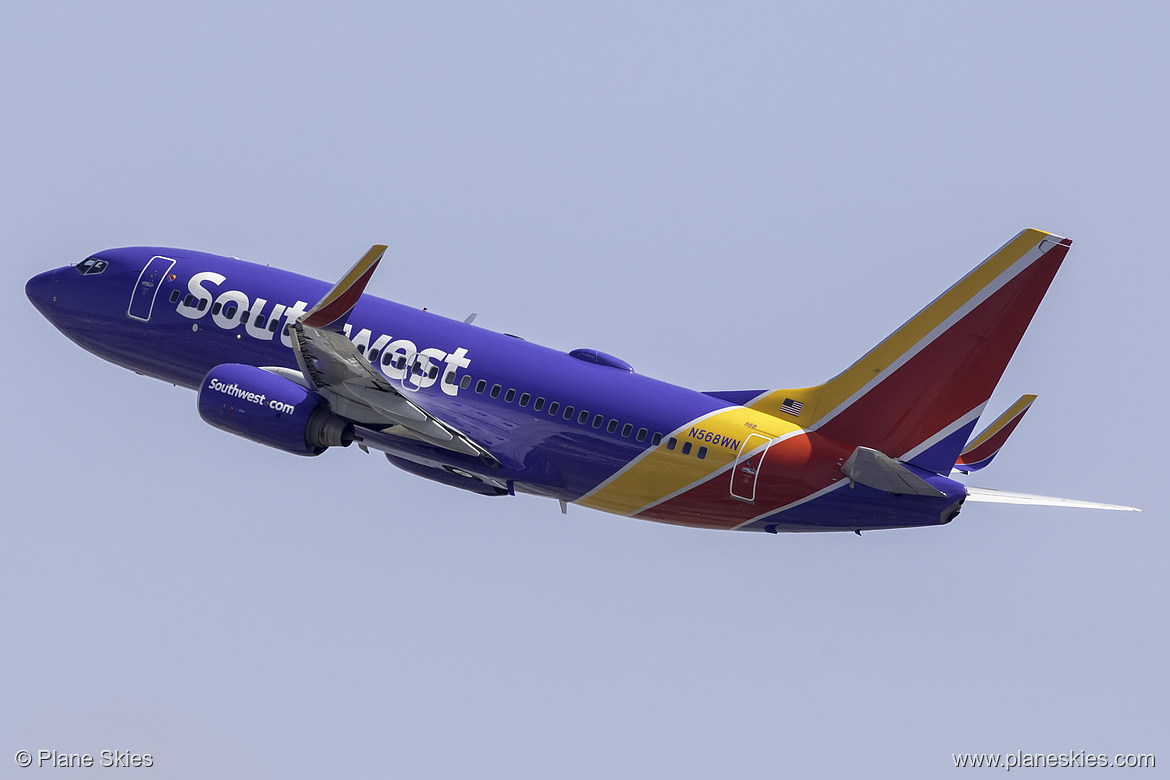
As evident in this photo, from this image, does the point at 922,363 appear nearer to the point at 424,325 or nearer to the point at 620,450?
the point at 620,450

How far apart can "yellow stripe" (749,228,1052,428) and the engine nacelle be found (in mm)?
10219

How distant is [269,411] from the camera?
1641 inches

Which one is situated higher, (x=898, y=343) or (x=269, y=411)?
(x=898, y=343)

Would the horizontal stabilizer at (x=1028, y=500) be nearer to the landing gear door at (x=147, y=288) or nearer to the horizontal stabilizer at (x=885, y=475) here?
the horizontal stabilizer at (x=885, y=475)

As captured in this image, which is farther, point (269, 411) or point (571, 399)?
point (269, 411)

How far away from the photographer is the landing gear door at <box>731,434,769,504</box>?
128 ft

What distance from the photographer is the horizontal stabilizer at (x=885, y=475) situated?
37.3 metres

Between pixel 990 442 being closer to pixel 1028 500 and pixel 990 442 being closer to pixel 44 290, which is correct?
pixel 1028 500

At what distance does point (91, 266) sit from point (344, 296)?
463 inches

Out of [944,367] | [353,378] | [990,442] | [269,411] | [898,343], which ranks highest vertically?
[898,343]

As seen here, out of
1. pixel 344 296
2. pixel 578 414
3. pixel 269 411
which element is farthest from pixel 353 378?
pixel 578 414

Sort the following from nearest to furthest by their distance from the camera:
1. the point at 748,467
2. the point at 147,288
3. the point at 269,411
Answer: the point at 748,467
the point at 269,411
the point at 147,288

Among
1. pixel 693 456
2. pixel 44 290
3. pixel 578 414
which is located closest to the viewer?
pixel 693 456

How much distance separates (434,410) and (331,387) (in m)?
2.59
